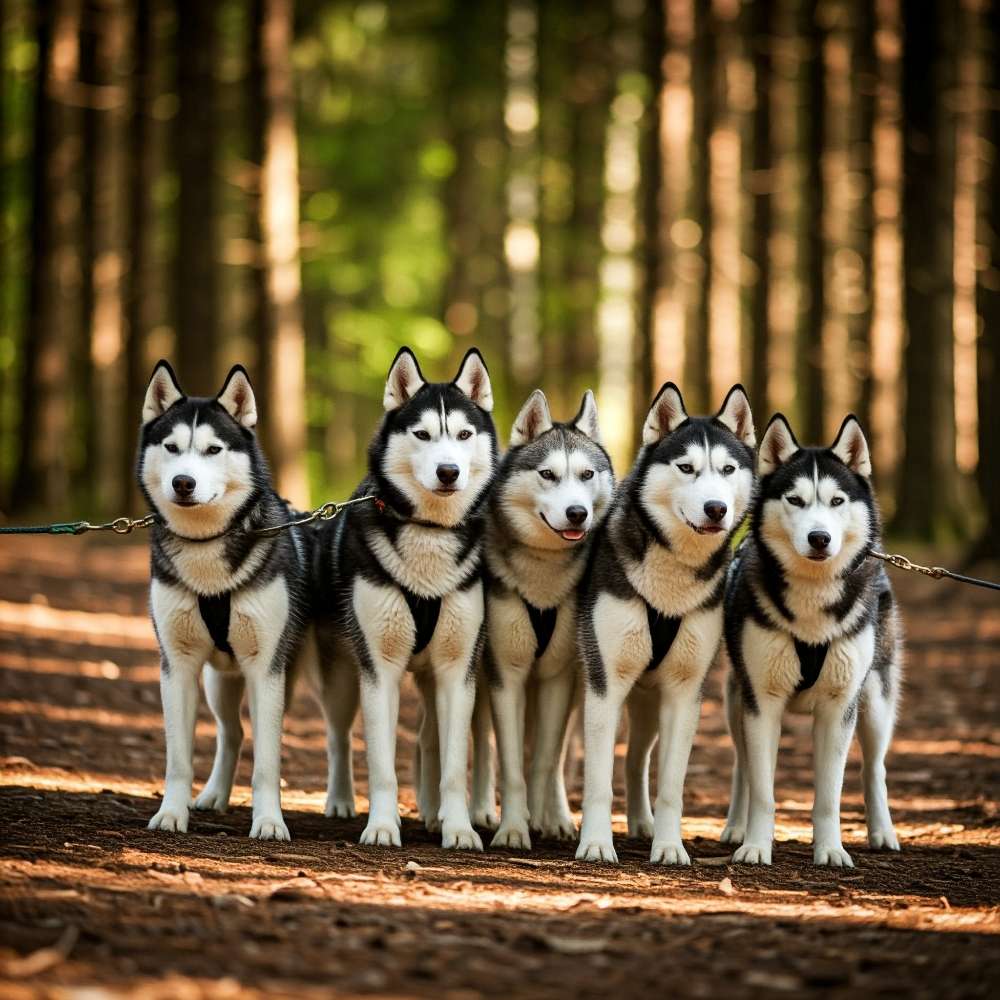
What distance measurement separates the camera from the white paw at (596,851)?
5.92m

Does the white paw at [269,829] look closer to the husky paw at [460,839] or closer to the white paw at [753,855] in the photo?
the husky paw at [460,839]

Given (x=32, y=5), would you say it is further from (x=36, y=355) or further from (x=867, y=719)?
(x=867, y=719)

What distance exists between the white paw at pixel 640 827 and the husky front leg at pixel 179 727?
7.25 feet

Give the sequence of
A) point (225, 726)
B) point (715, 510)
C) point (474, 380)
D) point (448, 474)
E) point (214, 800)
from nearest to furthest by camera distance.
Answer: point (715, 510) < point (448, 474) < point (474, 380) < point (214, 800) < point (225, 726)

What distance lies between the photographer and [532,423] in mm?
6613

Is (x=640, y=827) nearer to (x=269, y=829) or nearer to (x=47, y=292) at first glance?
(x=269, y=829)

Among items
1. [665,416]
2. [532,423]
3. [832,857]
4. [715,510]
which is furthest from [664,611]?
[832,857]

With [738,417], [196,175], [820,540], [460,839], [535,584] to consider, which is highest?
[196,175]

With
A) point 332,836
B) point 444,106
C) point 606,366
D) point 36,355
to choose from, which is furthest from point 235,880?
point 606,366

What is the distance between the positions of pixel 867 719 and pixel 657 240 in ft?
44.9

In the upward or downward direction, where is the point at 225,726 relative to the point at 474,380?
downward

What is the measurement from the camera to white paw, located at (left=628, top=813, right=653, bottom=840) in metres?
6.81

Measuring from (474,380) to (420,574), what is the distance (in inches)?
39.8

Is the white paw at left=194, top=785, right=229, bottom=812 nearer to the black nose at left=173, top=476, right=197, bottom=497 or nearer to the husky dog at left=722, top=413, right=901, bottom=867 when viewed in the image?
the black nose at left=173, top=476, right=197, bottom=497
